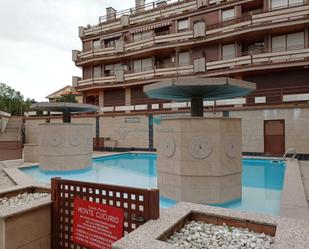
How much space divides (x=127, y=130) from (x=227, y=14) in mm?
12492

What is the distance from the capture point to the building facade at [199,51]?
57.2ft

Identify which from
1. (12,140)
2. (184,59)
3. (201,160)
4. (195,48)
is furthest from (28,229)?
(184,59)

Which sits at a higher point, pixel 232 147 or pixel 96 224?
pixel 232 147

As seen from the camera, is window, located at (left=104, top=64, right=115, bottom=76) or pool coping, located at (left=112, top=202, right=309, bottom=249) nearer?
pool coping, located at (left=112, top=202, right=309, bottom=249)

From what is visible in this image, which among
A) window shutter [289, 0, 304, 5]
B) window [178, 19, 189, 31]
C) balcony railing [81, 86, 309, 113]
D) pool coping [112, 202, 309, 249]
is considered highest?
window [178, 19, 189, 31]

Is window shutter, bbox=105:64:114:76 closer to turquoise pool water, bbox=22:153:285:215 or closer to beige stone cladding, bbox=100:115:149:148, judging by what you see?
beige stone cladding, bbox=100:115:149:148

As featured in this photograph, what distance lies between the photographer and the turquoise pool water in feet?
23.1

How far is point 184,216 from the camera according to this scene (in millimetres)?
3387

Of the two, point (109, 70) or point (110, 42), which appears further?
point (110, 42)

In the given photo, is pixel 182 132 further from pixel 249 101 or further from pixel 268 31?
pixel 268 31

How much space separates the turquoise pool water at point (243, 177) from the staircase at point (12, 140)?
7799 mm

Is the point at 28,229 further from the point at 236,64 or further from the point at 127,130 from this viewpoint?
the point at 236,64

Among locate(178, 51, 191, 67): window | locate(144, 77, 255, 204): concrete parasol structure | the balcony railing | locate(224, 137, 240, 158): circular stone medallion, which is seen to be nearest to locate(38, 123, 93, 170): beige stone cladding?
locate(144, 77, 255, 204): concrete parasol structure

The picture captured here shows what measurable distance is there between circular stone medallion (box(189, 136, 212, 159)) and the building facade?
1015 centimetres
